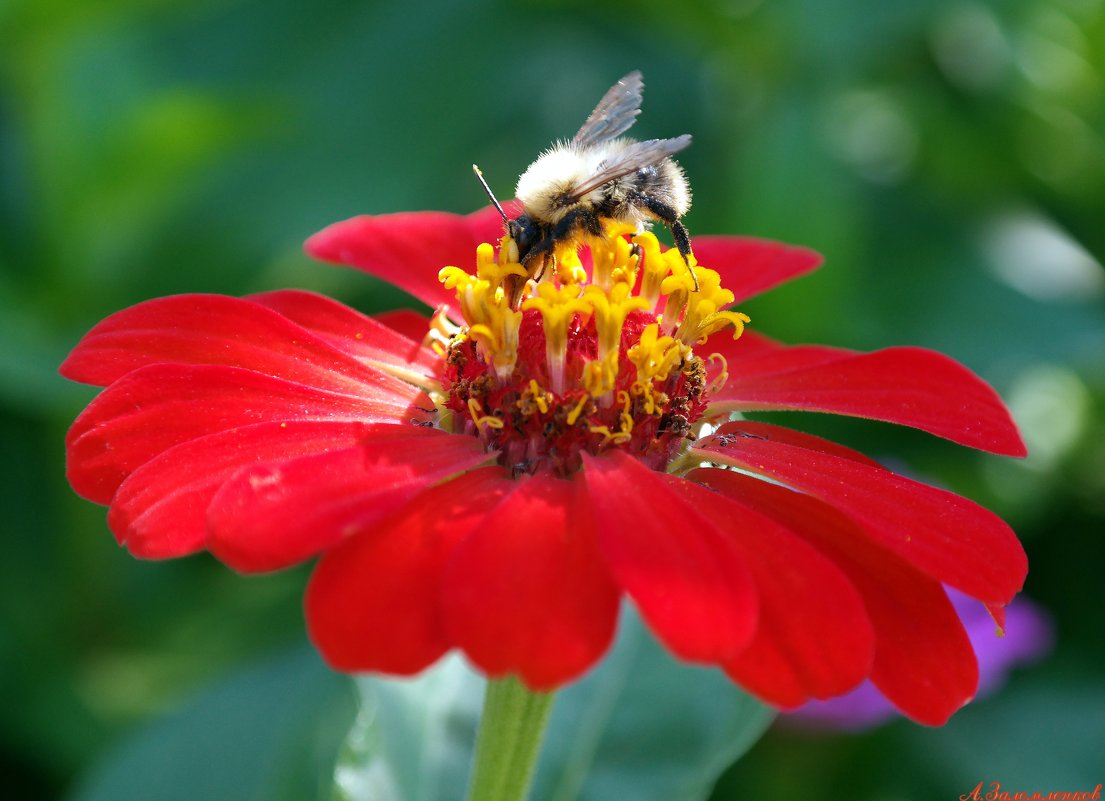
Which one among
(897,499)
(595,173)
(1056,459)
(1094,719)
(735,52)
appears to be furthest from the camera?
(735,52)

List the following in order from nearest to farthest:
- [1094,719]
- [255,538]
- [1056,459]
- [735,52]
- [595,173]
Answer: [255,538], [595,173], [1094,719], [1056,459], [735,52]

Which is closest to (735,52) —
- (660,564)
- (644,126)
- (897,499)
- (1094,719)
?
(644,126)

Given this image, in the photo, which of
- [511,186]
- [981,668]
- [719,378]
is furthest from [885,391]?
[511,186]

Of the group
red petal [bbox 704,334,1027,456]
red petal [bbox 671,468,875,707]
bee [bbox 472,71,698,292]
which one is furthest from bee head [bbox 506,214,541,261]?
red petal [bbox 671,468,875,707]

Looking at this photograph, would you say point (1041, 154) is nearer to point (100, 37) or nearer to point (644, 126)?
point (644, 126)

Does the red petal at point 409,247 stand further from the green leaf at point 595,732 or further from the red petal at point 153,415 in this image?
the green leaf at point 595,732

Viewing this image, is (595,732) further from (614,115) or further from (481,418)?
(614,115)
